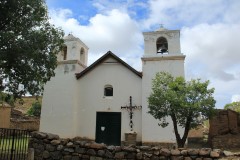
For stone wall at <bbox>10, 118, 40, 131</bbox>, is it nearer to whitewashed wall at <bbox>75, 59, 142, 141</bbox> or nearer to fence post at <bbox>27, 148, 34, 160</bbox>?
whitewashed wall at <bbox>75, 59, 142, 141</bbox>

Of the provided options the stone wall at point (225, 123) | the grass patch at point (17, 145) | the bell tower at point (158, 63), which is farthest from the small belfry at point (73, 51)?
the stone wall at point (225, 123)

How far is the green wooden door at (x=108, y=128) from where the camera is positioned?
17491 mm

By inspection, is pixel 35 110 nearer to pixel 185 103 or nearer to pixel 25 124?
pixel 25 124

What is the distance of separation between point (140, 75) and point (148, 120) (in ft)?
10.3

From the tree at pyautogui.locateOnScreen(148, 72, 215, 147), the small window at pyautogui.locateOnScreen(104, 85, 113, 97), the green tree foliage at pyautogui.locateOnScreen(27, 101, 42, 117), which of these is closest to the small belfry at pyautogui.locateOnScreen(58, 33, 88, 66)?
the small window at pyautogui.locateOnScreen(104, 85, 113, 97)

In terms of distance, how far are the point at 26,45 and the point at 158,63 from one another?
892 centimetres

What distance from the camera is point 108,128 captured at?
58.5ft

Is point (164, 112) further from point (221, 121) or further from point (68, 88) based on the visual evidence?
point (68, 88)

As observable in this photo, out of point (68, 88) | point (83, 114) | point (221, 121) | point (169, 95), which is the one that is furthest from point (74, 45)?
point (221, 121)

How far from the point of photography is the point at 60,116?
18.5m

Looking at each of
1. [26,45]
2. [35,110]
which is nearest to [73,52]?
[26,45]

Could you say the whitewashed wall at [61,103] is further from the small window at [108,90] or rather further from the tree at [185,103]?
the tree at [185,103]

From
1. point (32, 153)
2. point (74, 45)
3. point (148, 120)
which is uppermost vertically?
point (74, 45)

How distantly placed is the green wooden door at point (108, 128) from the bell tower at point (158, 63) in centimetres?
188
